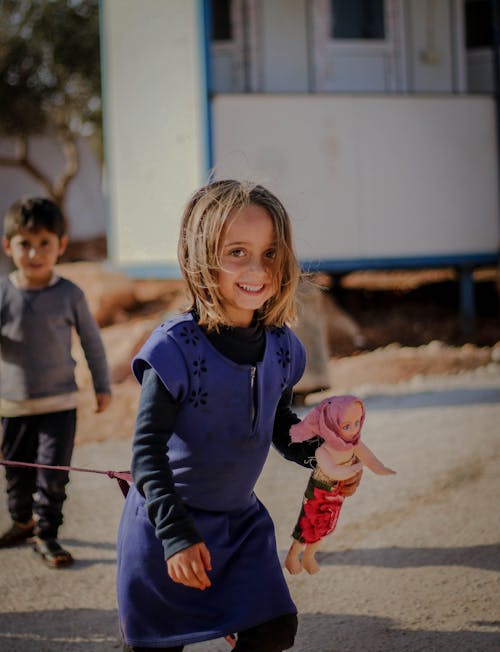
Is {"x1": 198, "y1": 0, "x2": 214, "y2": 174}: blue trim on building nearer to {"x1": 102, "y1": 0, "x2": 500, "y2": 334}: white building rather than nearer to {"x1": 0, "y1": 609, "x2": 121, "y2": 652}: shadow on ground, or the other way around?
{"x1": 102, "y1": 0, "x2": 500, "y2": 334}: white building

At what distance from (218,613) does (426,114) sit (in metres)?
8.85

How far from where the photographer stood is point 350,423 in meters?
2.23

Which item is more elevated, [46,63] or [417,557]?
[46,63]

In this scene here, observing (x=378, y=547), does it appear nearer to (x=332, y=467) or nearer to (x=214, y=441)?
(x=332, y=467)

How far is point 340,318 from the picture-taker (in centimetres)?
1085

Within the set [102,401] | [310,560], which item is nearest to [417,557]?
[310,560]

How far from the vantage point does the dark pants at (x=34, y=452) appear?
374 cm

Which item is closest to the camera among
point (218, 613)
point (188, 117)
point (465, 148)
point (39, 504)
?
point (218, 613)

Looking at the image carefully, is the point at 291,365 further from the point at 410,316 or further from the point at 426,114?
the point at 410,316

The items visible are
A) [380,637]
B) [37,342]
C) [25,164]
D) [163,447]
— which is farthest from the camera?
[25,164]

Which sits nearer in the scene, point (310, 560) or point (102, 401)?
point (310, 560)

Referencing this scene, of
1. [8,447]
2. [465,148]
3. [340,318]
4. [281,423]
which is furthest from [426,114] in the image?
[281,423]

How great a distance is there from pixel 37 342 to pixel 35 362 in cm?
9

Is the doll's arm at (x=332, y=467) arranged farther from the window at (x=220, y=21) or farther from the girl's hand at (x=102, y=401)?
the window at (x=220, y=21)
